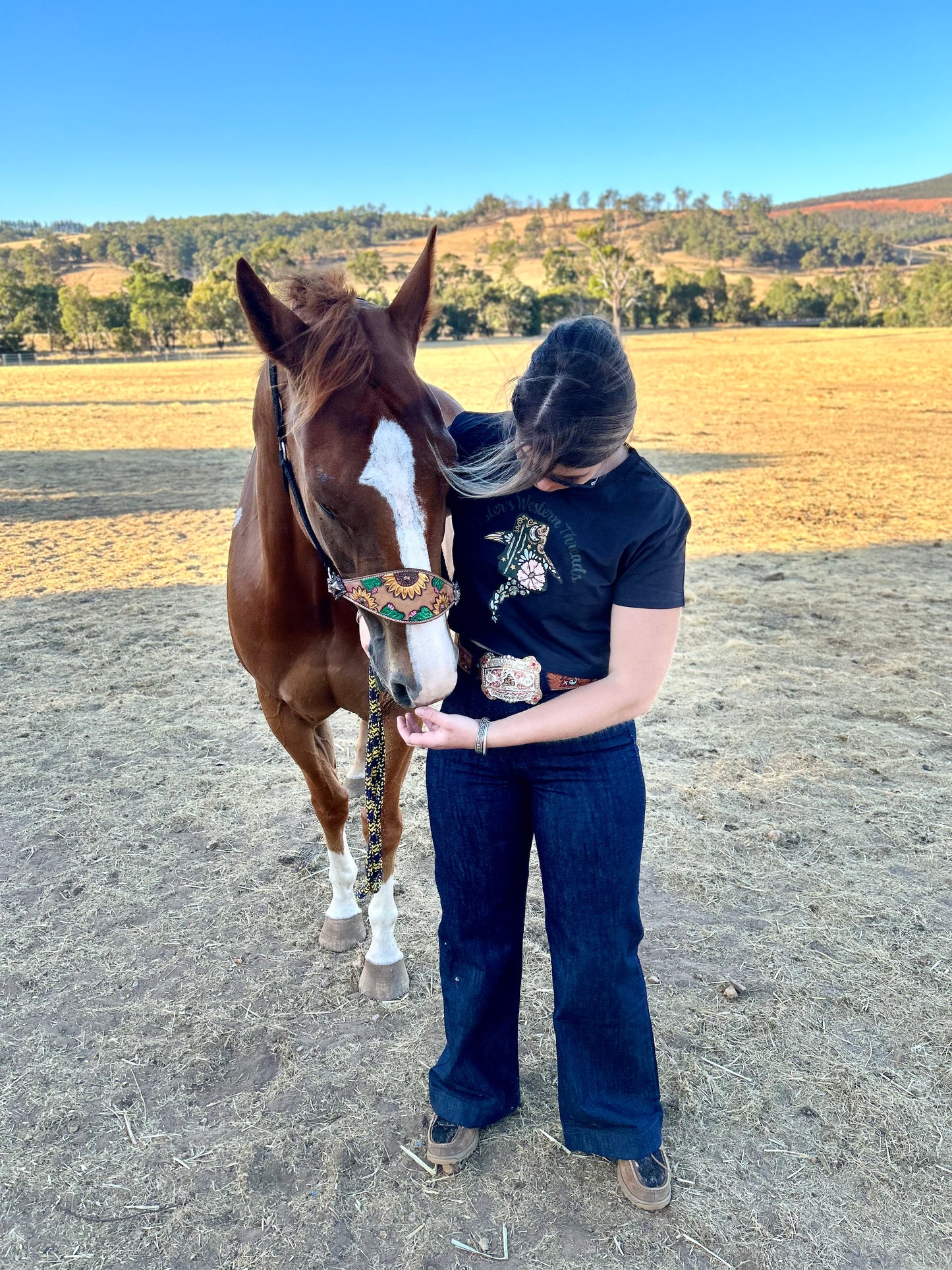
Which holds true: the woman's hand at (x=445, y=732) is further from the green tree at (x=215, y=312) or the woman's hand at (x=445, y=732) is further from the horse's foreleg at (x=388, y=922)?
the green tree at (x=215, y=312)

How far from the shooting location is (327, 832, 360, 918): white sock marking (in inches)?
125

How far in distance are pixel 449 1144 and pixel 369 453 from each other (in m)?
1.83

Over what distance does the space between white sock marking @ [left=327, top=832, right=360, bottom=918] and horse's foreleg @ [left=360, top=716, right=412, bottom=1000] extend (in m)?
0.22

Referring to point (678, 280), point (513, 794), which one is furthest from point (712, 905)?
point (678, 280)

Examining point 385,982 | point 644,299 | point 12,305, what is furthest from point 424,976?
point 12,305

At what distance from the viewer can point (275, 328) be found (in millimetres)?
1905

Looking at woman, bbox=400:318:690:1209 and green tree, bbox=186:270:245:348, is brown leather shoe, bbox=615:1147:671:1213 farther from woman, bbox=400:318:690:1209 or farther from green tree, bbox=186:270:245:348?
green tree, bbox=186:270:245:348

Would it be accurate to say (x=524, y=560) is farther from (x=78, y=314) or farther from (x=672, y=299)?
(x=78, y=314)

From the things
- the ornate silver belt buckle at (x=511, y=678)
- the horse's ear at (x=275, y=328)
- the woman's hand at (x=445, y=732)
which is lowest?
the woman's hand at (x=445, y=732)

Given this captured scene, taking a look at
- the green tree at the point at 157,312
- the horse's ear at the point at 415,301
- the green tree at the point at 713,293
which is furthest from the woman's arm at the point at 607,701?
the green tree at the point at 713,293

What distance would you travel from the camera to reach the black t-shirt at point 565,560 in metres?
1.68

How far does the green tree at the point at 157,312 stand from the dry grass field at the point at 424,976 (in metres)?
58.4

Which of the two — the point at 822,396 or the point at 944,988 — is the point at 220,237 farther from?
the point at 944,988

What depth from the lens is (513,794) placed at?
76.9 inches
